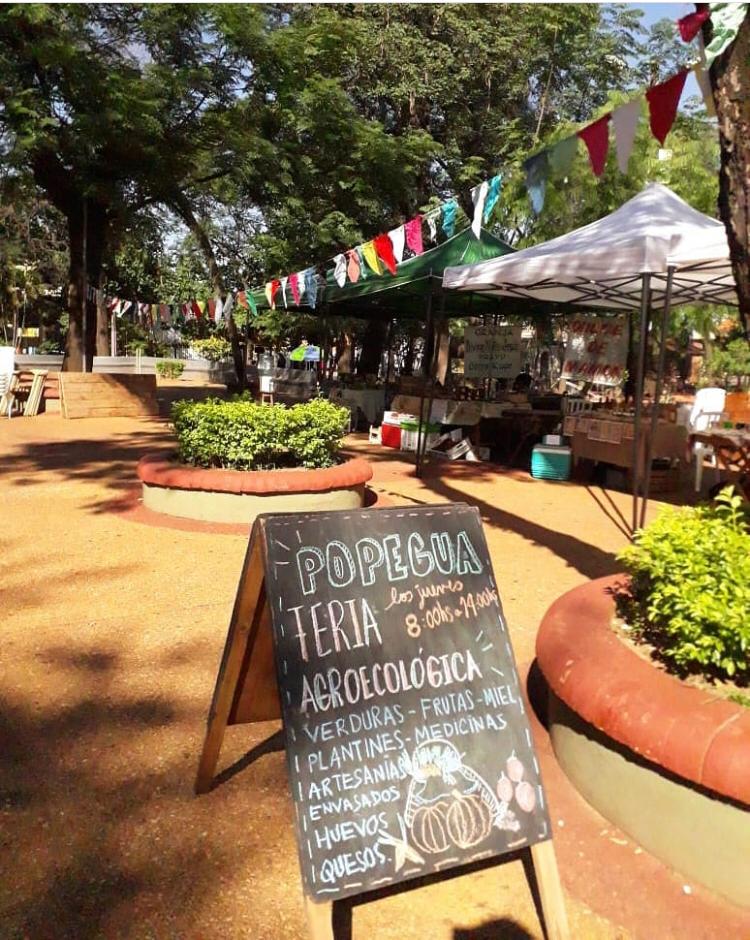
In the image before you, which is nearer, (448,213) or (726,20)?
(726,20)

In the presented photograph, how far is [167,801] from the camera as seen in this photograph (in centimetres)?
279

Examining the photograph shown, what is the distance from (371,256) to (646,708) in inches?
345

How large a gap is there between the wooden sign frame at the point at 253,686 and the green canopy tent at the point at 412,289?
24.8 ft

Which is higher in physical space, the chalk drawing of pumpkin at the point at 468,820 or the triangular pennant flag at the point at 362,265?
the triangular pennant flag at the point at 362,265

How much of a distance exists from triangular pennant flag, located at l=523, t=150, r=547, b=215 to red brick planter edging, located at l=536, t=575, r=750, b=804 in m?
4.23

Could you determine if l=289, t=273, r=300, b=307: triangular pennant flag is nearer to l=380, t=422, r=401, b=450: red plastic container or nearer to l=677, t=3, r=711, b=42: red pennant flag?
l=380, t=422, r=401, b=450: red plastic container

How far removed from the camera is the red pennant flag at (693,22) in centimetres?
313

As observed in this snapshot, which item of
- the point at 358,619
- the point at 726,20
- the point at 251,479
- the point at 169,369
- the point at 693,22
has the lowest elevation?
the point at 251,479

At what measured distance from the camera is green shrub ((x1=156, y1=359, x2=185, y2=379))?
103 ft

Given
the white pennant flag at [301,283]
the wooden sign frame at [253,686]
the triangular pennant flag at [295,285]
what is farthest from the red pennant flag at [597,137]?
the triangular pennant flag at [295,285]

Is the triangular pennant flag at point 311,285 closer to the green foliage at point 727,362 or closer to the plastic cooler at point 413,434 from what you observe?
the plastic cooler at point 413,434

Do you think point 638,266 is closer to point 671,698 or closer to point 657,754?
point 671,698

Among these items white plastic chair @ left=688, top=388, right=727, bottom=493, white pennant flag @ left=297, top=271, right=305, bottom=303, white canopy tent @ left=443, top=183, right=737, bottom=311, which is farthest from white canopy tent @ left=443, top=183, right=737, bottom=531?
white pennant flag @ left=297, top=271, right=305, bottom=303

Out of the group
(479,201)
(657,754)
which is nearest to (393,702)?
(657,754)
